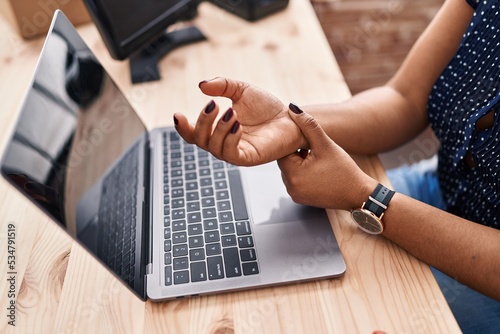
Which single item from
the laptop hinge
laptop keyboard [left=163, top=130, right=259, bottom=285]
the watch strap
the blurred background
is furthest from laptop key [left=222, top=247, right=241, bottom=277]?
the blurred background

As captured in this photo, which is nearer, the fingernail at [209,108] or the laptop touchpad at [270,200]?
the fingernail at [209,108]

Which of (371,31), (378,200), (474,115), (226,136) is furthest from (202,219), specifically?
(371,31)

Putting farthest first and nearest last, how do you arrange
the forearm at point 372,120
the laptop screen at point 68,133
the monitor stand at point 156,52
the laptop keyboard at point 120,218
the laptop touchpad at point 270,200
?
the monitor stand at point 156,52
the forearm at point 372,120
the laptop touchpad at point 270,200
the laptop keyboard at point 120,218
the laptop screen at point 68,133

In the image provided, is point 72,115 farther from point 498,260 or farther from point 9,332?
point 498,260

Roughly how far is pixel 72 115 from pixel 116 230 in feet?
0.57

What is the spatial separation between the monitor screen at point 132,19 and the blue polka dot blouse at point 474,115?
604 mm

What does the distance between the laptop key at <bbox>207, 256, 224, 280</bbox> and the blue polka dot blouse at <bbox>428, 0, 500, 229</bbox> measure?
47 cm

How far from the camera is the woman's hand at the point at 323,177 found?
26.7 inches

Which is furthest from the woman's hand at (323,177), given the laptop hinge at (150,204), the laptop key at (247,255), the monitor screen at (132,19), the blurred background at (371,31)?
the blurred background at (371,31)

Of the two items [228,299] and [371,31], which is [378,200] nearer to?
[228,299]

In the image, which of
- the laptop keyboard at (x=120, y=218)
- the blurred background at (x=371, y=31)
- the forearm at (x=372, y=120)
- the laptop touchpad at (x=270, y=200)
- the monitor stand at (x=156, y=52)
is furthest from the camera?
the blurred background at (x=371, y=31)

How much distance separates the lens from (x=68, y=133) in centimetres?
61

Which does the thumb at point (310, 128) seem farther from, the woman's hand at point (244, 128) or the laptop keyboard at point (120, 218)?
the laptop keyboard at point (120, 218)

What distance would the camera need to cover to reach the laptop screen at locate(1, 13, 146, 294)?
1.64 feet
